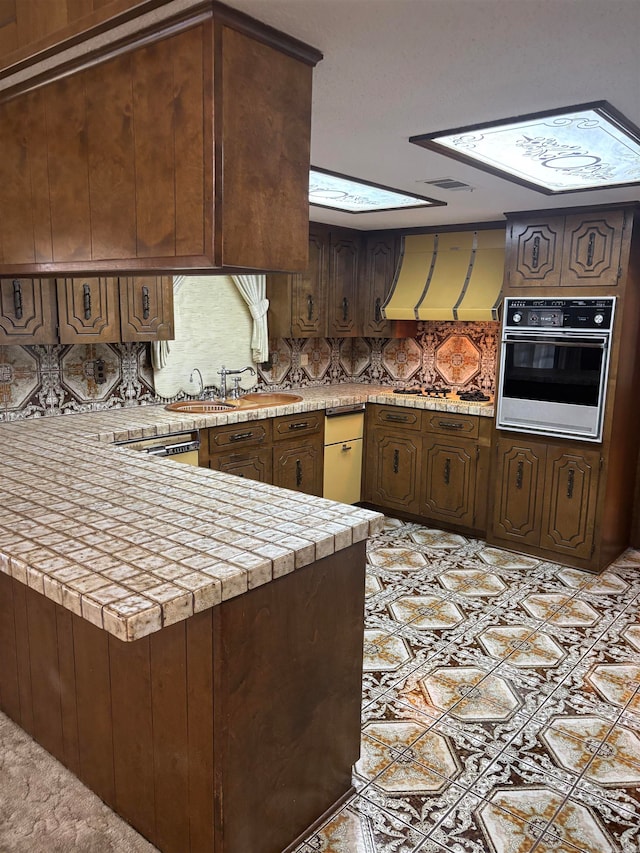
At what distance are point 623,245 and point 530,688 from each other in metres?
2.69

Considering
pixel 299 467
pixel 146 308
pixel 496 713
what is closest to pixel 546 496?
pixel 299 467

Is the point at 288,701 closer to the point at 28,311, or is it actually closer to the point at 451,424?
the point at 28,311

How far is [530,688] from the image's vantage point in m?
3.02

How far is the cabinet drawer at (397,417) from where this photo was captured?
5102mm

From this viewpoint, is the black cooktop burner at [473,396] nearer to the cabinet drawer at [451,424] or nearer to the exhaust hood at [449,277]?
the cabinet drawer at [451,424]

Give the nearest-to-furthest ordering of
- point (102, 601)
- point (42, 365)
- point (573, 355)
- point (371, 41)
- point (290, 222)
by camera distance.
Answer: point (102, 601)
point (371, 41)
point (290, 222)
point (42, 365)
point (573, 355)

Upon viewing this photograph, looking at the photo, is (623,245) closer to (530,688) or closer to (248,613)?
(530,688)

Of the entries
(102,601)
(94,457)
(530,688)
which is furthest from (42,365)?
(530,688)

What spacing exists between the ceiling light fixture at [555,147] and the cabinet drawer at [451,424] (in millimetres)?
1829

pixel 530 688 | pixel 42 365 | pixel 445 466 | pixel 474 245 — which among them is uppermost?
pixel 474 245

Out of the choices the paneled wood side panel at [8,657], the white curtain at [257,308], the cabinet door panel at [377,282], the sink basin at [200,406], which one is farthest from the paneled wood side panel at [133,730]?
Answer: the cabinet door panel at [377,282]

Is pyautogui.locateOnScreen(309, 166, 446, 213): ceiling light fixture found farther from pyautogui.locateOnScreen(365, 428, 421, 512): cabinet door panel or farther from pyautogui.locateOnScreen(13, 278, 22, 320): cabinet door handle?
pyautogui.locateOnScreen(365, 428, 421, 512): cabinet door panel

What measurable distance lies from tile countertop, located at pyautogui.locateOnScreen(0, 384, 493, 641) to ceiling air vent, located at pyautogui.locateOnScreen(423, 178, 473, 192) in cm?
200

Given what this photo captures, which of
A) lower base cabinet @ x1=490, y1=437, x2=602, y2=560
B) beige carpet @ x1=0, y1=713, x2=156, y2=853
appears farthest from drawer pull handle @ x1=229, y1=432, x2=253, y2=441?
beige carpet @ x1=0, y1=713, x2=156, y2=853
